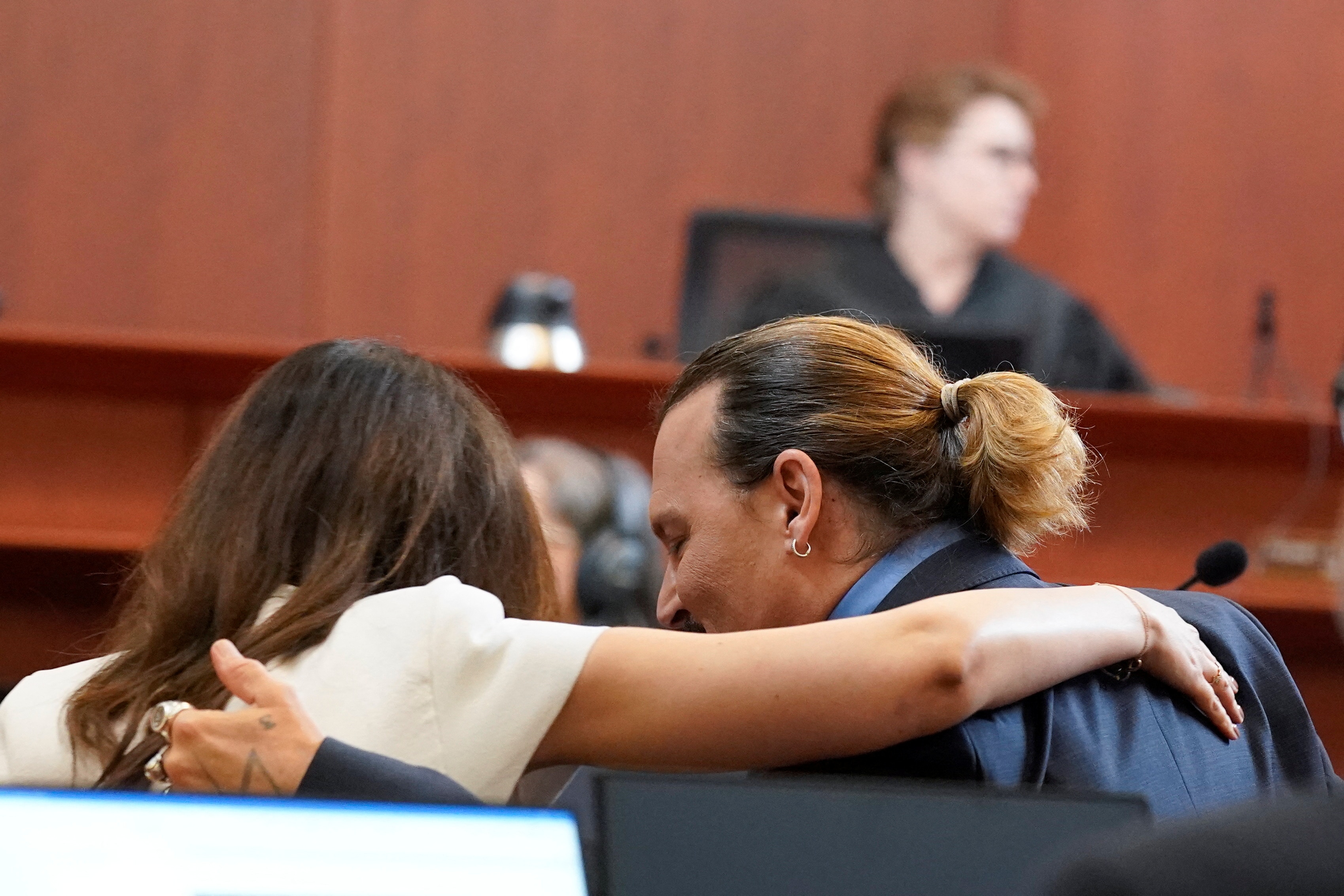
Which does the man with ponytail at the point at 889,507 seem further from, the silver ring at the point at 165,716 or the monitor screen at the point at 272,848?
the monitor screen at the point at 272,848

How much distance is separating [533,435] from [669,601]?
187 centimetres

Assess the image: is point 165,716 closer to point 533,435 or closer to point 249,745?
point 249,745

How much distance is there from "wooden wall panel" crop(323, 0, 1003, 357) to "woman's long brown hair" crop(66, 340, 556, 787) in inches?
142

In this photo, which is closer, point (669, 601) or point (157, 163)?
point (669, 601)

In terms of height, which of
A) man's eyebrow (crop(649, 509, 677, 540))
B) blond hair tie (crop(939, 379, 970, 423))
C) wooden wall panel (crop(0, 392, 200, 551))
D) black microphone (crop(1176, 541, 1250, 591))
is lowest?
wooden wall panel (crop(0, 392, 200, 551))

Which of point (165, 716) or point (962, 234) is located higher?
point (962, 234)

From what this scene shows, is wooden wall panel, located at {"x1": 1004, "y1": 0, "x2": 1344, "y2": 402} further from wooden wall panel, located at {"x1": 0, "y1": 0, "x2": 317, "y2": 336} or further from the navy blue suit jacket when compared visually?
the navy blue suit jacket

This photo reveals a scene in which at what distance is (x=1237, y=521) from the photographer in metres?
3.38

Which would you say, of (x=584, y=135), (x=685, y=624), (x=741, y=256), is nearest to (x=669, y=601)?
(x=685, y=624)

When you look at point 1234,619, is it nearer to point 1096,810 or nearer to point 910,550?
point 910,550

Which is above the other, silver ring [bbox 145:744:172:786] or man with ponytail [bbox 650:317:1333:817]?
man with ponytail [bbox 650:317:1333:817]

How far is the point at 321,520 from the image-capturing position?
1.44 metres

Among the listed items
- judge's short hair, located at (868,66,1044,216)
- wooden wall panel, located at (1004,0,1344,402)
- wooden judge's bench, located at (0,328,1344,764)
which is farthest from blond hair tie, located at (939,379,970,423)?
wooden wall panel, located at (1004,0,1344,402)

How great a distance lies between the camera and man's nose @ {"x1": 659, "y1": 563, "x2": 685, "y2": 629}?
1.52 m
